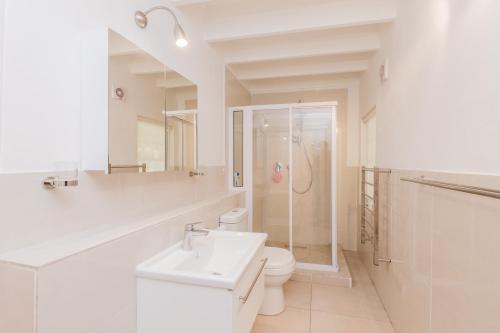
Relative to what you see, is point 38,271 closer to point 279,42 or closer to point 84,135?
point 84,135

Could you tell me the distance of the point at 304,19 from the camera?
2182mm

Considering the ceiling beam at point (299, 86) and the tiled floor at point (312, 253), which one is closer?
the tiled floor at point (312, 253)

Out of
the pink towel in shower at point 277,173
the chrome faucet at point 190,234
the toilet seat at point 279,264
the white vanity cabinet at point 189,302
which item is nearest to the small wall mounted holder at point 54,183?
the white vanity cabinet at point 189,302

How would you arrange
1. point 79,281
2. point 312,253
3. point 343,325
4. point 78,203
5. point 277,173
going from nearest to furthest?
point 79,281, point 78,203, point 343,325, point 312,253, point 277,173

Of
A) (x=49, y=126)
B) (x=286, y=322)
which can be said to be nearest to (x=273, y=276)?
(x=286, y=322)

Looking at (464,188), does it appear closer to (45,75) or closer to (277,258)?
(277,258)

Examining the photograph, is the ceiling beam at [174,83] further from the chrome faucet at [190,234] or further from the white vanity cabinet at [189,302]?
the white vanity cabinet at [189,302]

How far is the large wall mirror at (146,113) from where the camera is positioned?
4.22ft

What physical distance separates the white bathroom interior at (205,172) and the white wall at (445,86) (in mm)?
10

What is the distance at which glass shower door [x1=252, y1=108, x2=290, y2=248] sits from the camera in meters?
3.21

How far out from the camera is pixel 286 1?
2121mm

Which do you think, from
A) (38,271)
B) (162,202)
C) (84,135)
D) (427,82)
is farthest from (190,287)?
(427,82)

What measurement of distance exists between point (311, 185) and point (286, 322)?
162cm

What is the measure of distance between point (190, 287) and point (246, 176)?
2.11 m
